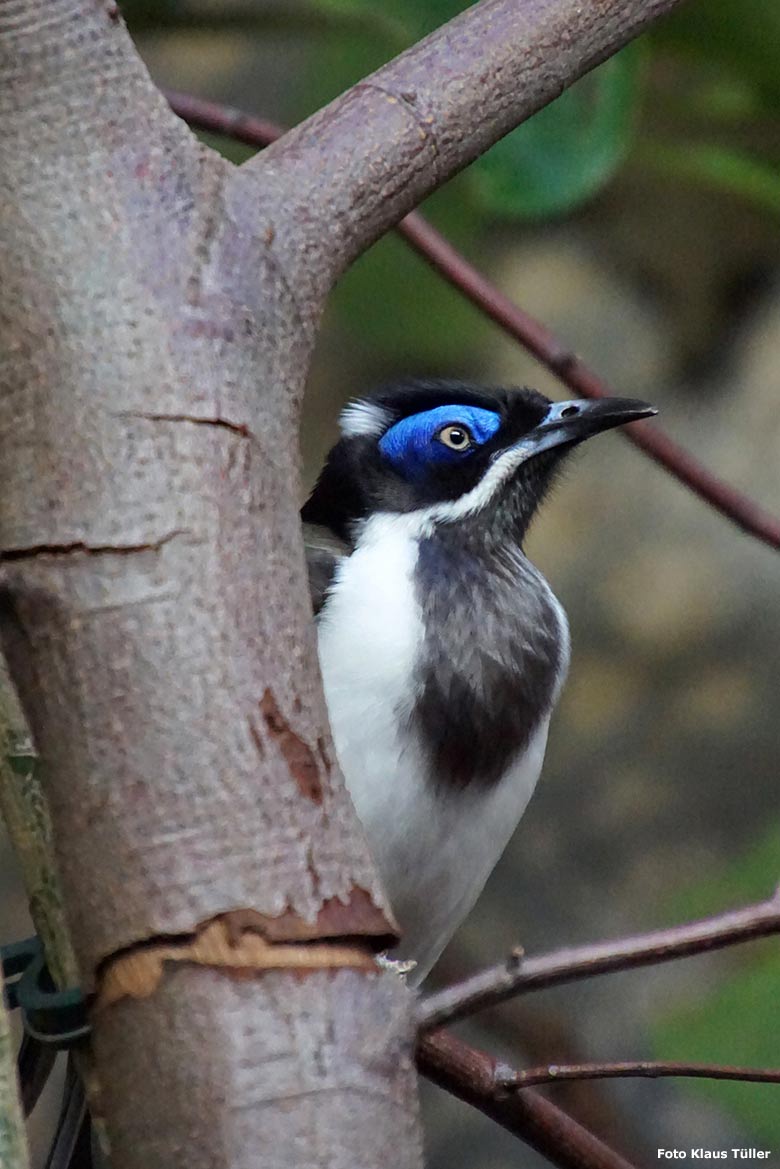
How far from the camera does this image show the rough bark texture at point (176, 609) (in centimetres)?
89

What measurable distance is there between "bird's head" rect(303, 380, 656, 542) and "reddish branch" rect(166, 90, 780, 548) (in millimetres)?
66

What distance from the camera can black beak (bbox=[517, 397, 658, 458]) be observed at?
1854mm

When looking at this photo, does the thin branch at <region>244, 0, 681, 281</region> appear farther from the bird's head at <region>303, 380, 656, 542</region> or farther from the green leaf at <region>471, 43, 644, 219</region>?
the green leaf at <region>471, 43, 644, 219</region>

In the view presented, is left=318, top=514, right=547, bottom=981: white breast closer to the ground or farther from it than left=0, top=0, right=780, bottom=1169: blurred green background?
closer to the ground

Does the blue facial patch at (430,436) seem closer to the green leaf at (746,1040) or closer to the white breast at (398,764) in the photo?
the white breast at (398,764)

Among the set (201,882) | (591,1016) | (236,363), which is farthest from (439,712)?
(591,1016)

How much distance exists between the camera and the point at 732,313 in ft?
12.4

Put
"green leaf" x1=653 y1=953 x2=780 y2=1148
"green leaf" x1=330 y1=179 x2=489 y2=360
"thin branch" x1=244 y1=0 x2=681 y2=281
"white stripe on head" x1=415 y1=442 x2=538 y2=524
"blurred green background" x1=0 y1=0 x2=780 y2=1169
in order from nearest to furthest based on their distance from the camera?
"thin branch" x1=244 y1=0 x2=681 y2=281, "white stripe on head" x1=415 y1=442 x2=538 y2=524, "green leaf" x1=653 y1=953 x2=780 y2=1148, "green leaf" x1=330 y1=179 x2=489 y2=360, "blurred green background" x1=0 y1=0 x2=780 y2=1169

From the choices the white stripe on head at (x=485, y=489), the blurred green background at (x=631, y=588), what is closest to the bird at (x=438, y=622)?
the white stripe on head at (x=485, y=489)

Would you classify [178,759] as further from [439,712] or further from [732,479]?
[732,479]

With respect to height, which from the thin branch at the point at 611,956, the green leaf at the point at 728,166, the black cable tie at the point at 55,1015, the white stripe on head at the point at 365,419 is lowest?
the thin branch at the point at 611,956

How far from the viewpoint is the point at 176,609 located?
3.19ft

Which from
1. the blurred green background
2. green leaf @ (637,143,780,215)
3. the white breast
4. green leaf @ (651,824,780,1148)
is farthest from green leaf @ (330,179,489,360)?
green leaf @ (651,824,780,1148)

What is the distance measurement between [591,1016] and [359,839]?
8.78 ft
